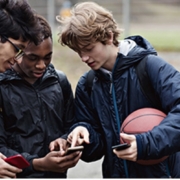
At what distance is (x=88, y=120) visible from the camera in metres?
4.52

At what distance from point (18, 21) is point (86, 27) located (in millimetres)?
558

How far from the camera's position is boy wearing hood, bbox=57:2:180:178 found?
4078mm

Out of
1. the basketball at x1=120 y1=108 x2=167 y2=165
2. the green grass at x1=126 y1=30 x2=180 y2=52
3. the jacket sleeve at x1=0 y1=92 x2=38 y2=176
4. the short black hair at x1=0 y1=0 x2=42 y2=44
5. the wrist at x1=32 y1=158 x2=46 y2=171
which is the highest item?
the short black hair at x1=0 y1=0 x2=42 y2=44

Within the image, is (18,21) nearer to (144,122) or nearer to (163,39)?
(144,122)

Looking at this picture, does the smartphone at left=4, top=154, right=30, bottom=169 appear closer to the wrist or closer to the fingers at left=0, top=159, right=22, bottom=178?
the fingers at left=0, top=159, right=22, bottom=178

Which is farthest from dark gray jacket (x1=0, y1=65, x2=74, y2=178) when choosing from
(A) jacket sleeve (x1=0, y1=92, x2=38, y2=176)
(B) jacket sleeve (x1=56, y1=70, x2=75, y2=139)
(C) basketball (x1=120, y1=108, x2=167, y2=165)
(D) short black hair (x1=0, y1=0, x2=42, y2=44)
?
(C) basketball (x1=120, y1=108, x2=167, y2=165)

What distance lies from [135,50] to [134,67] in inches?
6.3

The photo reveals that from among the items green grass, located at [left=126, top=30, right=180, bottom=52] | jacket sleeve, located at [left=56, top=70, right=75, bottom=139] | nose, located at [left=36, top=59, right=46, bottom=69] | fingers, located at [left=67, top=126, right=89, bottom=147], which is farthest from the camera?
green grass, located at [left=126, top=30, right=180, bottom=52]

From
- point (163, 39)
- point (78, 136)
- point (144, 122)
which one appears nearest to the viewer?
point (144, 122)

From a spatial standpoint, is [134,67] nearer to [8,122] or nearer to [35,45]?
[35,45]

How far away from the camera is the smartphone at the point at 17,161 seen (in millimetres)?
3869

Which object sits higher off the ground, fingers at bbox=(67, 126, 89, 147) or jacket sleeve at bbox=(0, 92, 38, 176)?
fingers at bbox=(67, 126, 89, 147)

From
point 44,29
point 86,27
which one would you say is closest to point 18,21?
point 44,29

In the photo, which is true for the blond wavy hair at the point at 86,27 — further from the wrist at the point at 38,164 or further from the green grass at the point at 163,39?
the green grass at the point at 163,39
